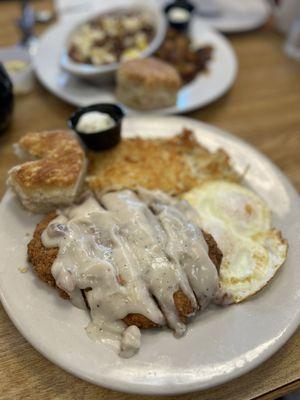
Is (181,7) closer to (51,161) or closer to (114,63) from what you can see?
(114,63)

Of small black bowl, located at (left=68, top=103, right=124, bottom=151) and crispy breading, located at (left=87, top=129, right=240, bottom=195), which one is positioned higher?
small black bowl, located at (left=68, top=103, right=124, bottom=151)

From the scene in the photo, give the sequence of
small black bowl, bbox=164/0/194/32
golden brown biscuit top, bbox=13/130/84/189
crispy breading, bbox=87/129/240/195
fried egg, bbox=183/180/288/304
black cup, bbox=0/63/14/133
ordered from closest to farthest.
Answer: fried egg, bbox=183/180/288/304 < golden brown biscuit top, bbox=13/130/84/189 < crispy breading, bbox=87/129/240/195 < black cup, bbox=0/63/14/133 < small black bowl, bbox=164/0/194/32

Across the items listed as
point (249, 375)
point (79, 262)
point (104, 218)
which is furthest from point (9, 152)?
point (249, 375)

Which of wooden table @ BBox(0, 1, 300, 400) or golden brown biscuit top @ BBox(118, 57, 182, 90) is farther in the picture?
golden brown biscuit top @ BBox(118, 57, 182, 90)

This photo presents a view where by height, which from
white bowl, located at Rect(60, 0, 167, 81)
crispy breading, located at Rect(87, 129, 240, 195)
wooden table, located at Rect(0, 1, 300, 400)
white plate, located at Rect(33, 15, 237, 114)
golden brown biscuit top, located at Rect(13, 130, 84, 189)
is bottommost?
wooden table, located at Rect(0, 1, 300, 400)

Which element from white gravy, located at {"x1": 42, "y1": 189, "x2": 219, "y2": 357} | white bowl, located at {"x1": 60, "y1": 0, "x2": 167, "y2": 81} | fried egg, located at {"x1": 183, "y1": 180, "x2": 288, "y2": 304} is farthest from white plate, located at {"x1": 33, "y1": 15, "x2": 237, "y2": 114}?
white gravy, located at {"x1": 42, "y1": 189, "x2": 219, "y2": 357}

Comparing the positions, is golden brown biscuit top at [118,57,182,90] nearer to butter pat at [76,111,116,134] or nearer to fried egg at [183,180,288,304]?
butter pat at [76,111,116,134]

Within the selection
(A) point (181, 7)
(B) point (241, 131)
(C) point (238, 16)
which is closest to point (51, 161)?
(B) point (241, 131)

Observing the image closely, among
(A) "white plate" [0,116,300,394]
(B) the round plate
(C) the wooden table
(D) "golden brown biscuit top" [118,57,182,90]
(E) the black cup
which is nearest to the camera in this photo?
(A) "white plate" [0,116,300,394]
